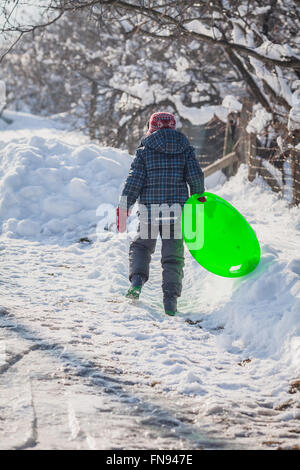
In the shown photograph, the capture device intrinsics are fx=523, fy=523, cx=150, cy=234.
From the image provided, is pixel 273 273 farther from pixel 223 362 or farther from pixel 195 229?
pixel 223 362

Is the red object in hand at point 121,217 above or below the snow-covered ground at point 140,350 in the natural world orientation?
above

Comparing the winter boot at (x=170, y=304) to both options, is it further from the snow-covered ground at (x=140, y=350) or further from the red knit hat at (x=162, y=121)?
the red knit hat at (x=162, y=121)

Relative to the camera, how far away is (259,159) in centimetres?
890

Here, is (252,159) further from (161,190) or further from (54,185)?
(161,190)

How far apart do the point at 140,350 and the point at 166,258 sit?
1.36 meters

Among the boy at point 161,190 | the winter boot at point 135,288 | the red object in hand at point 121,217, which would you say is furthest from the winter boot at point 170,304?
the red object in hand at point 121,217

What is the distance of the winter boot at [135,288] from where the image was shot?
4.88 meters

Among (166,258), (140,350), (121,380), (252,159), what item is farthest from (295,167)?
(121,380)

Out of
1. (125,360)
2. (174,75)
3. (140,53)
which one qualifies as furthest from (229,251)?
(140,53)

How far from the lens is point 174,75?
12164mm

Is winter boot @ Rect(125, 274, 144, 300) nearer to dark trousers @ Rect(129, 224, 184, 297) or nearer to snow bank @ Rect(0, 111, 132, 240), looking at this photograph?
dark trousers @ Rect(129, 224, 184, 297)

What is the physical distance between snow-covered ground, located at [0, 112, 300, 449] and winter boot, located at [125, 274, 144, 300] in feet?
0.33

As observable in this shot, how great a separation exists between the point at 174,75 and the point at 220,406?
34.0ft

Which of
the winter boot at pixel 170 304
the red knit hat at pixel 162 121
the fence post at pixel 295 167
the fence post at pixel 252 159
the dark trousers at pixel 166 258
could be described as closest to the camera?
the winter boot at pixel 170 304
